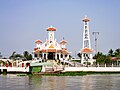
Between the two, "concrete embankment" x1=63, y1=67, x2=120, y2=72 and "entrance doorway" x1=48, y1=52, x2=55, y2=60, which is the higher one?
"entrance doorway" x1=48, y1=52, x2=55, y2=60

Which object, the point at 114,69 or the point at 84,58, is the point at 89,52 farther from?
the point at 114,69

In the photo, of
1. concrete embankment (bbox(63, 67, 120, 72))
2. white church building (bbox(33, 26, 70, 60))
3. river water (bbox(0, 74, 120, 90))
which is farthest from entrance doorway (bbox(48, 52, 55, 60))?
river water (bbox(0, 74, 120, 90))

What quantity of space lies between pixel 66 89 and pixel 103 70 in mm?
35289

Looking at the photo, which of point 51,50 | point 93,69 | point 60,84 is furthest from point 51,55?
point 60,84

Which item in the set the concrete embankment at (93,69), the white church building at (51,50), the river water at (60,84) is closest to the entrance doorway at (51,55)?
the white church building at (51,50)

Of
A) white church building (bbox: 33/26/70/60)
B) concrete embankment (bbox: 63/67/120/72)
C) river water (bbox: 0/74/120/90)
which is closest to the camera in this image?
river water (bbox: 0/74/120/90)

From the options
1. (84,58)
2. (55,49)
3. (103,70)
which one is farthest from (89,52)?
(103,70)

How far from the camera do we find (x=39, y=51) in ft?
253

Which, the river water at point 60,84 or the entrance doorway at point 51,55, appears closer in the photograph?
the river water at point 60,84

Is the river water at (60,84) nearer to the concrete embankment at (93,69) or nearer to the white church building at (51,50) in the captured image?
the concrete embankment at (93,69)

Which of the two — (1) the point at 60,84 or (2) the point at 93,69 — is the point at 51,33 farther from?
(1) the point at 60,84

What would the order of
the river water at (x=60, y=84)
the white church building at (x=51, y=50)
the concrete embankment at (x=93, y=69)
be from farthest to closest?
the white church building at (x=51, y=50)
the concrete embankment at (x=93, y=69)
the river water at (x=60, y=84)

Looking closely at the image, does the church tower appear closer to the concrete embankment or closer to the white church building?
the white church building

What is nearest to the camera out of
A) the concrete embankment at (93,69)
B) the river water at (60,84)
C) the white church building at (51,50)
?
the river water at (60,84)
